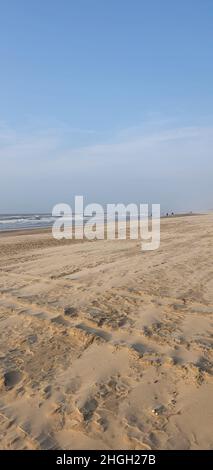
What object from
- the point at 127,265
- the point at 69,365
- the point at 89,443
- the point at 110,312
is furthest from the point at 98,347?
the point at 127,265

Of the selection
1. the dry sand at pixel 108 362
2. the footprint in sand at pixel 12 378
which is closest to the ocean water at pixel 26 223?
the dry sand at pixel 108 362

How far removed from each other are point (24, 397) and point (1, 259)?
1014 centimetres

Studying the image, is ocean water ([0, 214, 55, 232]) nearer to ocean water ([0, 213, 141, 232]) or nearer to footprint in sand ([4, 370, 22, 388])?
ocean water ([0, 213, 141, 232])

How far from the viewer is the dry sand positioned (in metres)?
3.39

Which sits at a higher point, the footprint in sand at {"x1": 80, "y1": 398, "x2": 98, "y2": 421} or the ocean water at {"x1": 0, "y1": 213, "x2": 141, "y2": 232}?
the ocean water at {"x1": 0, "y1": 213, "x2": 141, "y2": 232}

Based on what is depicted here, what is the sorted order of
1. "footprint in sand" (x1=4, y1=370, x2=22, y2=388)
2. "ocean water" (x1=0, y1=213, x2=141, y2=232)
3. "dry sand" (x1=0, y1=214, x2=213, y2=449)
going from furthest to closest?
"ocean water" (x1=0, y1=213, x2=141, y2=232), "footprint in sand" (x1=4, y1=370, x2=22, y2=388), "dry sand" (x1=0, y1=214, x2=213, y2=449)

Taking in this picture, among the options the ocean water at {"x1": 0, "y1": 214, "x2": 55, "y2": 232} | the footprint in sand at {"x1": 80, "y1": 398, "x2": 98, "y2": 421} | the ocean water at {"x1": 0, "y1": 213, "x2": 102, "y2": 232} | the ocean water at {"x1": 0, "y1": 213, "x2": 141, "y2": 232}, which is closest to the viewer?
the footprint in sand at {"x1": 80, "y1": 398, "x2": 98, "y2": 421}

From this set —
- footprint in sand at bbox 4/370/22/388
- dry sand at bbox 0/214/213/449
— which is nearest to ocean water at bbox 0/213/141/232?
dry sand at bbox 0/214/213/449

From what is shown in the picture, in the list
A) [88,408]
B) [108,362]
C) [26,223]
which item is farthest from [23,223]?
[88,408]

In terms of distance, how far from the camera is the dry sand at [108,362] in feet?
11.1

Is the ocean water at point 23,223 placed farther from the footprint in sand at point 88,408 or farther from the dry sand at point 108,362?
the footprint in sand at point 88,408

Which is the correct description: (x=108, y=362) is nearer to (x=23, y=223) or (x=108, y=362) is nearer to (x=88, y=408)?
(x=88, y=408)

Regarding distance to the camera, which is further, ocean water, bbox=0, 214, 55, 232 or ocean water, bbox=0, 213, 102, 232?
ocean water, bbox=0, 214, 55, 232

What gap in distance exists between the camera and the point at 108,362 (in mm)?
4645
